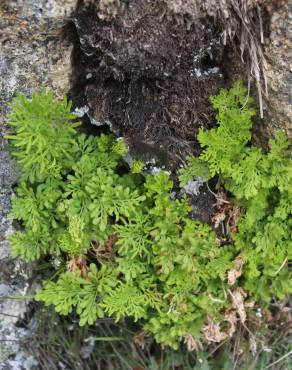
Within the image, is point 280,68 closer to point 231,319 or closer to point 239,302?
point 239,302

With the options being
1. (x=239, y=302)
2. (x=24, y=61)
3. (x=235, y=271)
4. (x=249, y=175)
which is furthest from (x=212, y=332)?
(x=24, y=61)

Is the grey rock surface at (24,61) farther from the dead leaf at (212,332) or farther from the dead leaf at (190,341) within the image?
the dead leaf at (212,332)

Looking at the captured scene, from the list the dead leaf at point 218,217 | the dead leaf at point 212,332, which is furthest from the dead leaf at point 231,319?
the dead leaf at point 218,217

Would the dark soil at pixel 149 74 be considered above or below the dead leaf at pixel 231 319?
above

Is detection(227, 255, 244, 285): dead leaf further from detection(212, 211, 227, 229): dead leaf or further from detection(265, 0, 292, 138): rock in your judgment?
detection(265, 0, 292, 138): rock

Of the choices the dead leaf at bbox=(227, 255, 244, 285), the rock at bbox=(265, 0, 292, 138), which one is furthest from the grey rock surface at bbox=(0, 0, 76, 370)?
the dead leaf at bbox=(227, 255, 244, 285)
